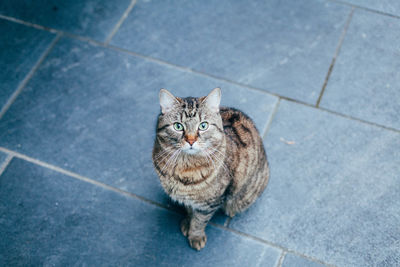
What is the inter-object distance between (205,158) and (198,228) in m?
0.51

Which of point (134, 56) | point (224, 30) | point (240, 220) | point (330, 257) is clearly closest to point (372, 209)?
point (330, 257)

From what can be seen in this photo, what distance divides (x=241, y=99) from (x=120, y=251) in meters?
1.34

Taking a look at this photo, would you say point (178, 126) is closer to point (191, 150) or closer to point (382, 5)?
point (191, 150)

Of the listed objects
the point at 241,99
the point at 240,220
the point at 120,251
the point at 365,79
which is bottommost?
the point at 120,251

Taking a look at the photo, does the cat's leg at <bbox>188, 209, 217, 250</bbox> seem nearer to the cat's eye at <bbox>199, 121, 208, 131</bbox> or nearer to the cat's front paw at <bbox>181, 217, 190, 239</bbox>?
the cat's front paw at <bbox>181, 217, 190, 239</bbox>

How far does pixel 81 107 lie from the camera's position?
2.85m

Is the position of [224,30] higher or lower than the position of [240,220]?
higher

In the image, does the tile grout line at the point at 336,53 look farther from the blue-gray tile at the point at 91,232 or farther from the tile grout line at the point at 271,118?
the blue-gray tile at the point at 91,232

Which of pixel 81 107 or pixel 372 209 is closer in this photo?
pixel 372 209

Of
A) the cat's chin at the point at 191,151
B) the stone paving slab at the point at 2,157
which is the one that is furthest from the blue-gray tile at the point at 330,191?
the stone paving slab at the point at 2,157

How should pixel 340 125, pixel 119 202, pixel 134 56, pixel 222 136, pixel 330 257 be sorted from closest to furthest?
pixel 222 136 < pixel 330 257 < pixel 119 202 < pixel 340 125 < pixel 134 56

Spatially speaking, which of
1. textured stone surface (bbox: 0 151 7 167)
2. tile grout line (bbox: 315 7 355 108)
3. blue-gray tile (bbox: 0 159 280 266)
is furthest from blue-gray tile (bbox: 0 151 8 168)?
tile grout line (bbox: 315 7 355 108)

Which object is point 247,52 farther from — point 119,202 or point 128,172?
point 119,202

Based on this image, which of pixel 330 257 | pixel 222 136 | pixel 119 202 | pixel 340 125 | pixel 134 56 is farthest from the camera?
pixel 134 56
